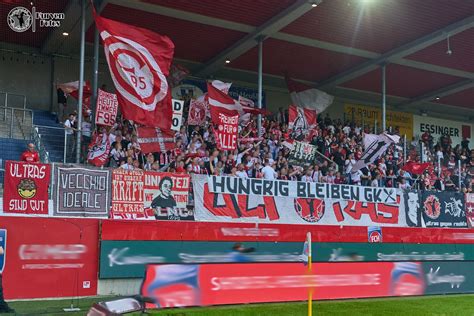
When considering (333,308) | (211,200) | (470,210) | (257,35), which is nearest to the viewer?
(333,308)

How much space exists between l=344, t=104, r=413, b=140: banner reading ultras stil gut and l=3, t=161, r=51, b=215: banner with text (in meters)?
23.4

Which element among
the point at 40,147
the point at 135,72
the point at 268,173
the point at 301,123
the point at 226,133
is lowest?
the point at 268,173

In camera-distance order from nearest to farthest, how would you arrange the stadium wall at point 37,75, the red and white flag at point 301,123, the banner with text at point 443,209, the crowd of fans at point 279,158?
the crowd of fans at point 279,158 < the banner with text at point 443,209 < the red and white flag at point 301,123 < the stadium wall at point 37,75

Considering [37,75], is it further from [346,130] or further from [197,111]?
[346,130]

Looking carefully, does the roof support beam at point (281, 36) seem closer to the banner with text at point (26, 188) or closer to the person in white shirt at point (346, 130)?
the person in white shirt at point (346, 130)

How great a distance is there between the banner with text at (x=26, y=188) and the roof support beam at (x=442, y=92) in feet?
78.4

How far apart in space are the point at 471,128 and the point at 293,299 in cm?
3212

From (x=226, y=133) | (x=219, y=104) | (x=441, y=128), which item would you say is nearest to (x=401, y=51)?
(x=219, y=104)

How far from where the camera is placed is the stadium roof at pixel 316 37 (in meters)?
20.6

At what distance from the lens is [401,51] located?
24.9 m

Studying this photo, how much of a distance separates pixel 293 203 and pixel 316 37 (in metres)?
8.71

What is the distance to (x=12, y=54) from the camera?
25.0m

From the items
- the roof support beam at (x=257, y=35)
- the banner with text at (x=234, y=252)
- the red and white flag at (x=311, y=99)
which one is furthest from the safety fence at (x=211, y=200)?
the red and white flag at (x=311, y=99)

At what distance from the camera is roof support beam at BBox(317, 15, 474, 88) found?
21.9m
